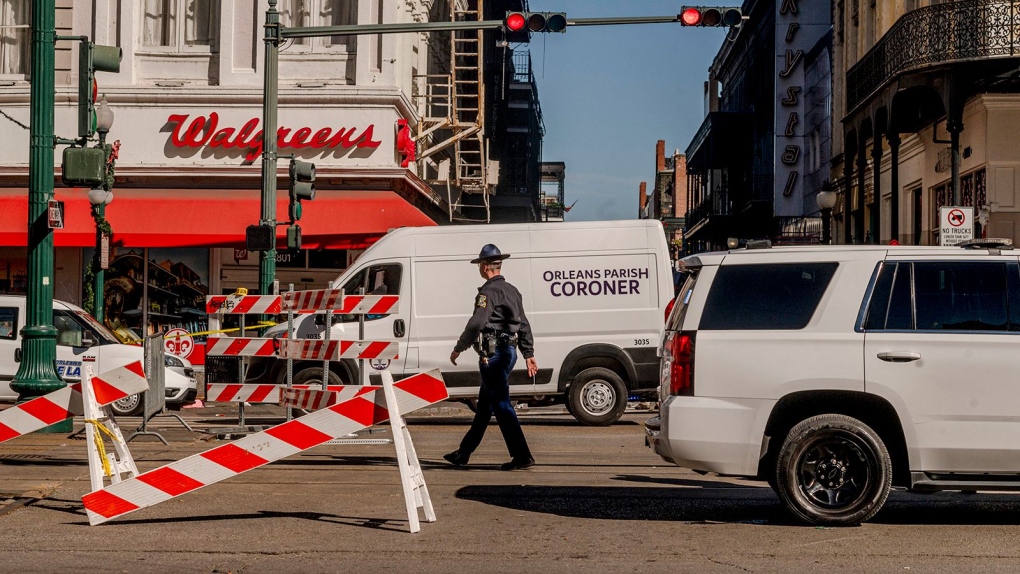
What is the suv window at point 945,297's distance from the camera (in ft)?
25.8

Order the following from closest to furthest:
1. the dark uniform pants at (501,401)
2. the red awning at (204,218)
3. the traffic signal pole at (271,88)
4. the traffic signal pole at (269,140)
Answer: the dark uniform pants at (501,401), the traffic signal pole at (271,88), the traffic signal pole at (269,140), the red awning at (204,218)

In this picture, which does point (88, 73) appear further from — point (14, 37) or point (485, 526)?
point (14, 37)

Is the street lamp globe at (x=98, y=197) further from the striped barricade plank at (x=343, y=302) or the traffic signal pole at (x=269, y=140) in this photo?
the striped barricade plank at (x=343, y=302)

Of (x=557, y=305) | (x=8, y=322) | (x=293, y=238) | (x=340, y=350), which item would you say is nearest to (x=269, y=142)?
(x=293, y=238)

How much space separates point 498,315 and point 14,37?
2028cm

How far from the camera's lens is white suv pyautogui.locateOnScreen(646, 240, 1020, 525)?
7777mm

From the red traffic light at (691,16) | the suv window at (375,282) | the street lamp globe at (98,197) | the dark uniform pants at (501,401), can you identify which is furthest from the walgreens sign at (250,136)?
the dark uniform pants at (501,401)

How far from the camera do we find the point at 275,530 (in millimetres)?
7875

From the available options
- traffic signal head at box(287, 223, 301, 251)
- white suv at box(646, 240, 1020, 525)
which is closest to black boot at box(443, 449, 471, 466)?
white suv at box(646, 240, 1020, 525)

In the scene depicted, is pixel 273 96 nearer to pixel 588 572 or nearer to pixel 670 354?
pixel 670 354

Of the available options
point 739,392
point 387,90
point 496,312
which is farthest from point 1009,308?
point 387,90

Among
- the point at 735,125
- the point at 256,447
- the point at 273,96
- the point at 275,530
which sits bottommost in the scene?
the point at 275,530

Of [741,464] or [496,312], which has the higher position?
[496,312]

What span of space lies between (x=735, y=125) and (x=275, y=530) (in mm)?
48761
